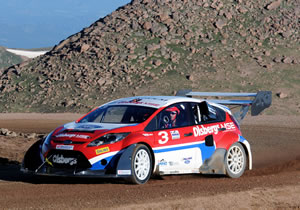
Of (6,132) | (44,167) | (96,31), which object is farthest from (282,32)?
(44,167)

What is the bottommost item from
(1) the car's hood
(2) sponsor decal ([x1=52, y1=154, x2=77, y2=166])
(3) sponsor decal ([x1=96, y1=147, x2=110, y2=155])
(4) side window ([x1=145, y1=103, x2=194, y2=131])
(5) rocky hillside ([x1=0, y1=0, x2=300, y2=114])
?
(2) sponsor decal ([x1=52, y1=154, x2=77, y2=166])

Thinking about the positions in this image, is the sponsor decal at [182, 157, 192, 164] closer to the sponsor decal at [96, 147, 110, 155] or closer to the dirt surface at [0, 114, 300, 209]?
the dirt surface at [0, 114, 300, 209]

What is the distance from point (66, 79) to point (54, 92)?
67.7 inches

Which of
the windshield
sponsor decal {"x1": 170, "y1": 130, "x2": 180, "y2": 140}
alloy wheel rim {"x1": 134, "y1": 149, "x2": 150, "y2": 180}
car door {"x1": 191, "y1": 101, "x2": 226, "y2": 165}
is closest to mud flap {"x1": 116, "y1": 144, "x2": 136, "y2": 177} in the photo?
alloy wheel rim {"x1": 134, "y1": 149, "x2": 150, "y2": 180}

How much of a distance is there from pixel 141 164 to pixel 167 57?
35497 mm

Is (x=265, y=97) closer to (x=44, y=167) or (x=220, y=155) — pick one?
(x=220, y=155)

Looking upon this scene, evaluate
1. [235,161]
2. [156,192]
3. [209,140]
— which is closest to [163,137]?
[209,140]

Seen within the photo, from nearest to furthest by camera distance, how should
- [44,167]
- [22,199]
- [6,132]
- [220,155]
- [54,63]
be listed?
[22,199] → [44,167] → [220,155] → [6,132] → [54,63]

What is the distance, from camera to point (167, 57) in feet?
148

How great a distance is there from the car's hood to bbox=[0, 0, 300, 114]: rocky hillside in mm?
29126

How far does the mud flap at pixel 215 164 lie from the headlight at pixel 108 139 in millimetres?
2039

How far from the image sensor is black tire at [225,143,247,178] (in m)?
11.5

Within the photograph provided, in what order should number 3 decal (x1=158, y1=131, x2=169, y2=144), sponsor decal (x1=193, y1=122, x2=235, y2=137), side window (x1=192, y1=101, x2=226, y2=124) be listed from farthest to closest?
side window (x1=192, y1=101, x2=226, y2=124), sponsor decal (x1=193, y1=122, x2=235, y2=137), number 3 decal (x1=158, y1=131, x2=169, y2=144)

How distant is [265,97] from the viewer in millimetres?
12695
